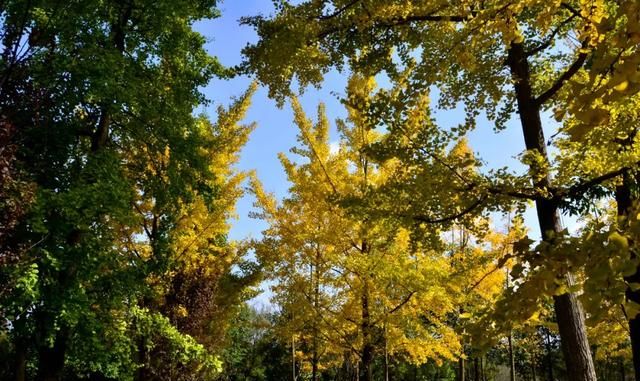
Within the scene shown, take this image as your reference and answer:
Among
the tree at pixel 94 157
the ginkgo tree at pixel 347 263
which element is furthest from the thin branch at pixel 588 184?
the tree at pixel 94 157

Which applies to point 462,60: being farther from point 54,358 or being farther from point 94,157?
point 54,358

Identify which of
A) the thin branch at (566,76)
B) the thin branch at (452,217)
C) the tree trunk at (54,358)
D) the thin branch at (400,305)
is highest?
the thin branch at (566,76)

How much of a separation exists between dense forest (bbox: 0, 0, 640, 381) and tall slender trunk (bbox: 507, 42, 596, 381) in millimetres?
25

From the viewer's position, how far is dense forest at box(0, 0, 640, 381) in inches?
104

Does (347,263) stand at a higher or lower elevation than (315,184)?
lower

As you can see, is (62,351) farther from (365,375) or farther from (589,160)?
(589,160)

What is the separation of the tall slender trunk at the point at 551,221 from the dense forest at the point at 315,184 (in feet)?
0.08

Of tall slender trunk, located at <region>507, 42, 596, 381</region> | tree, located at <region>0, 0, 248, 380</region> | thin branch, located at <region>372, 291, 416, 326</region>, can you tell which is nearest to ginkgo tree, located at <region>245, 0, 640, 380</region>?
tall slender trunk, located at <region>507, 42, 596, 381</region>

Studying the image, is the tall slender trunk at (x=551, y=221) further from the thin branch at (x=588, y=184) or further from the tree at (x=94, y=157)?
the tree at (x=94, y=157)

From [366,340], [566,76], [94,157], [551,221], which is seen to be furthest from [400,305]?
[94,157]

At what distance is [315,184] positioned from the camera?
919 cm

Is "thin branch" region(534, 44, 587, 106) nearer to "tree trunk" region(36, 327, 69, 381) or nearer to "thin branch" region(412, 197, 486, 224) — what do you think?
"thin branch" region(412, 197, 486, 224)

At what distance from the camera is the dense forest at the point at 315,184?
2.64 meters

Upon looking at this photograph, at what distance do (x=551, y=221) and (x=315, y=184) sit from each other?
16.5 ft
